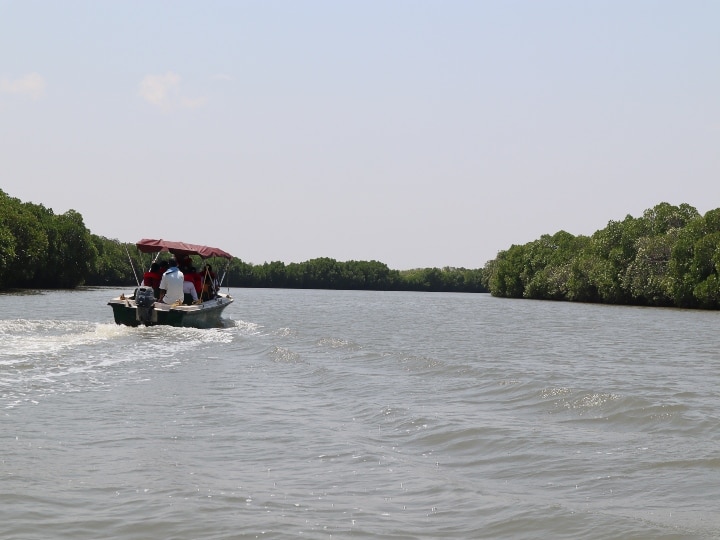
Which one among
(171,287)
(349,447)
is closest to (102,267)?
(171,287)

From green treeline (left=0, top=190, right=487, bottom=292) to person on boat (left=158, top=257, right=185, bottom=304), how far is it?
343cm

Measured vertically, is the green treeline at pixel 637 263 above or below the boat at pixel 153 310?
above

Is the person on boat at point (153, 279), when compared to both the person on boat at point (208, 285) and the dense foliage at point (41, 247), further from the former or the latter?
the dense foliage at point (41, 247)

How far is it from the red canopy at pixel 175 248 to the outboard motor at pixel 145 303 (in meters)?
3.44

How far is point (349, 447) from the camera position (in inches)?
345

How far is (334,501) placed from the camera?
663 centimetres

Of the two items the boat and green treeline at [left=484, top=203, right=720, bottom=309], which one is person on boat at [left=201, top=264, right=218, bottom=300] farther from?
green treeline at [left=484, top=203, right=720, bottom=309]

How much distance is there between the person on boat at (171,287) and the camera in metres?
24.2

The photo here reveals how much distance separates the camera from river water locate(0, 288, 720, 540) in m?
6.12

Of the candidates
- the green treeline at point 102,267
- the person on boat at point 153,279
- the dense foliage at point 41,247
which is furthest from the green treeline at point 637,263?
the dense foliage at point 41,247

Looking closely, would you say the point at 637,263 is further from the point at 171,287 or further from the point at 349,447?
the point at 349,447

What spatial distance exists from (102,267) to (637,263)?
69.4 m

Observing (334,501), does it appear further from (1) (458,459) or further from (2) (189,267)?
(2) (189,267)

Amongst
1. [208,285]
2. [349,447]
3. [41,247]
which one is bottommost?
[349,447]
